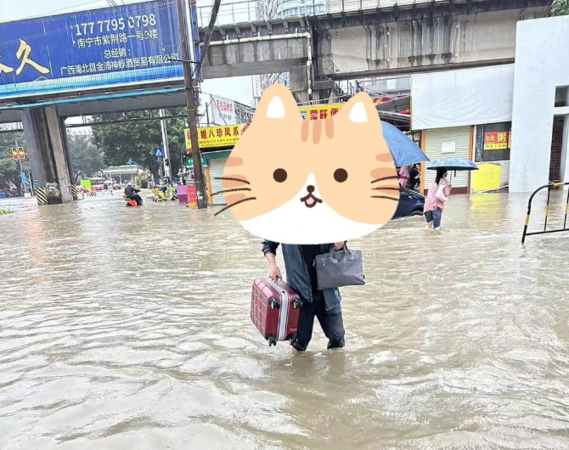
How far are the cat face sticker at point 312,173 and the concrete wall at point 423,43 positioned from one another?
1680cm

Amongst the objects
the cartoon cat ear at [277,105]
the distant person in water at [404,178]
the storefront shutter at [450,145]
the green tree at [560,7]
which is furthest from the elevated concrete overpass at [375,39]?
the cartoon cat ear at [277,105]

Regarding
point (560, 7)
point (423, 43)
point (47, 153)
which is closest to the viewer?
point (560, 7)

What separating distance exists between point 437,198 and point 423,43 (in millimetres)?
11743

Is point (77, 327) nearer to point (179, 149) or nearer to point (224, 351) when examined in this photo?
point (224, 351)

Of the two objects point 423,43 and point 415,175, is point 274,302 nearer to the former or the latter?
point 415,175

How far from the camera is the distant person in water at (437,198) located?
7.98m

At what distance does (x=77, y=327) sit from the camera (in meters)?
4.08

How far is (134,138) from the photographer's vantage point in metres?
34.3

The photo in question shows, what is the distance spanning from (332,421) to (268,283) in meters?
0.94


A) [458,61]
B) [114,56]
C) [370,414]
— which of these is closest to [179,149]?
[114,56]

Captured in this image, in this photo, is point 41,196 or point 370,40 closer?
point 370,40

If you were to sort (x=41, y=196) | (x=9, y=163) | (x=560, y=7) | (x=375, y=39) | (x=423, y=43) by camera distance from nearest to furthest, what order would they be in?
(x=560, y=7), (x=423, y=43), (x=375, y=39), (x=41, y=196), (x=9, y=163)

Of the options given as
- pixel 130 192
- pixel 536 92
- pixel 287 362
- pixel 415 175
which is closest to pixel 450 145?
pixel 415 175

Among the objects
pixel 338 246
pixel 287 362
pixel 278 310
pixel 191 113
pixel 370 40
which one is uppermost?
pixel 370 40
